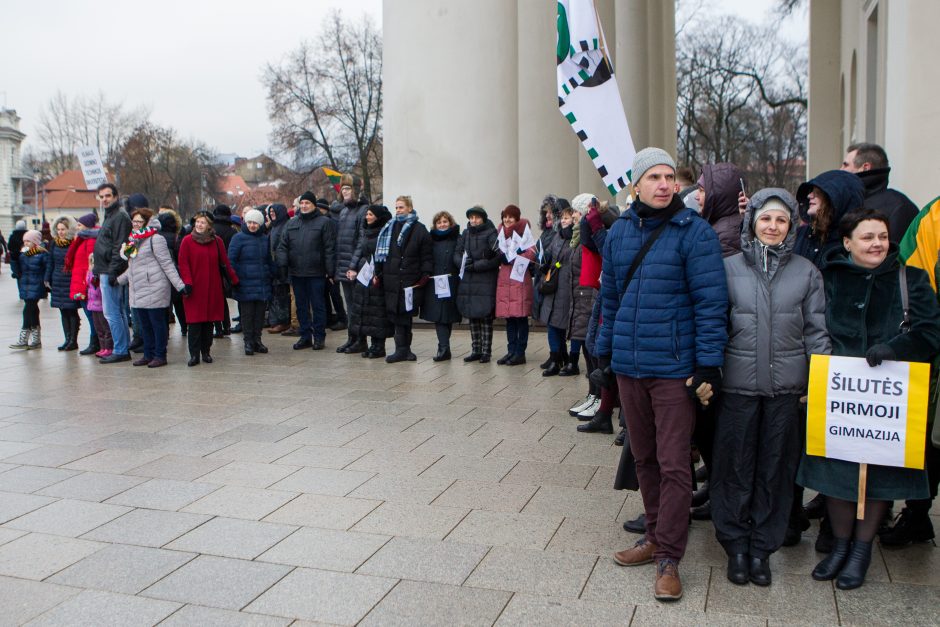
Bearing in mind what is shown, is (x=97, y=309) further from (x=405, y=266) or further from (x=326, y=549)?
(x=326, y=549)

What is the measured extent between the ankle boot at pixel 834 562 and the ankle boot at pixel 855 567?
0.09 ft

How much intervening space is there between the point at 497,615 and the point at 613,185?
3.39m

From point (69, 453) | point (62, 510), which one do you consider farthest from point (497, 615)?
point (69, 453)

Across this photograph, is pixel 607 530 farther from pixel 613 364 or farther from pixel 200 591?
pixel 200 591

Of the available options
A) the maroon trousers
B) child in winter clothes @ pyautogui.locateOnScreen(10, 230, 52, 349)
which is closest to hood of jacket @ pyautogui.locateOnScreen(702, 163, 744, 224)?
the maroon trousers

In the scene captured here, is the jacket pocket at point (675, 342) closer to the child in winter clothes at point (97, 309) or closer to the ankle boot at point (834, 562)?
the ankle boot at point (834, 562)

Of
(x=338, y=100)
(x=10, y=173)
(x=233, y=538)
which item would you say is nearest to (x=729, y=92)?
(x=338, y=100)

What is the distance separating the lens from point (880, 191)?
5457 mm

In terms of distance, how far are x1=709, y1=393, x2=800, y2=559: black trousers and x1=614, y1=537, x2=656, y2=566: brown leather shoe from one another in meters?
0.36

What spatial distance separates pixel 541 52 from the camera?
1708cm

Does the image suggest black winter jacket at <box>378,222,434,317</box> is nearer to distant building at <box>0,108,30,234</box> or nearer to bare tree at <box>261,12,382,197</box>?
bare tree at <box>261,12,382,197</box>

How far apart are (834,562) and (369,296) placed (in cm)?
794

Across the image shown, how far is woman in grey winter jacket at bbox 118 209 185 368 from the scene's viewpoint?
36.8 ft

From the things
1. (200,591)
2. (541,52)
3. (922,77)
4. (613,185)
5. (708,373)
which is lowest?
(200,591)
